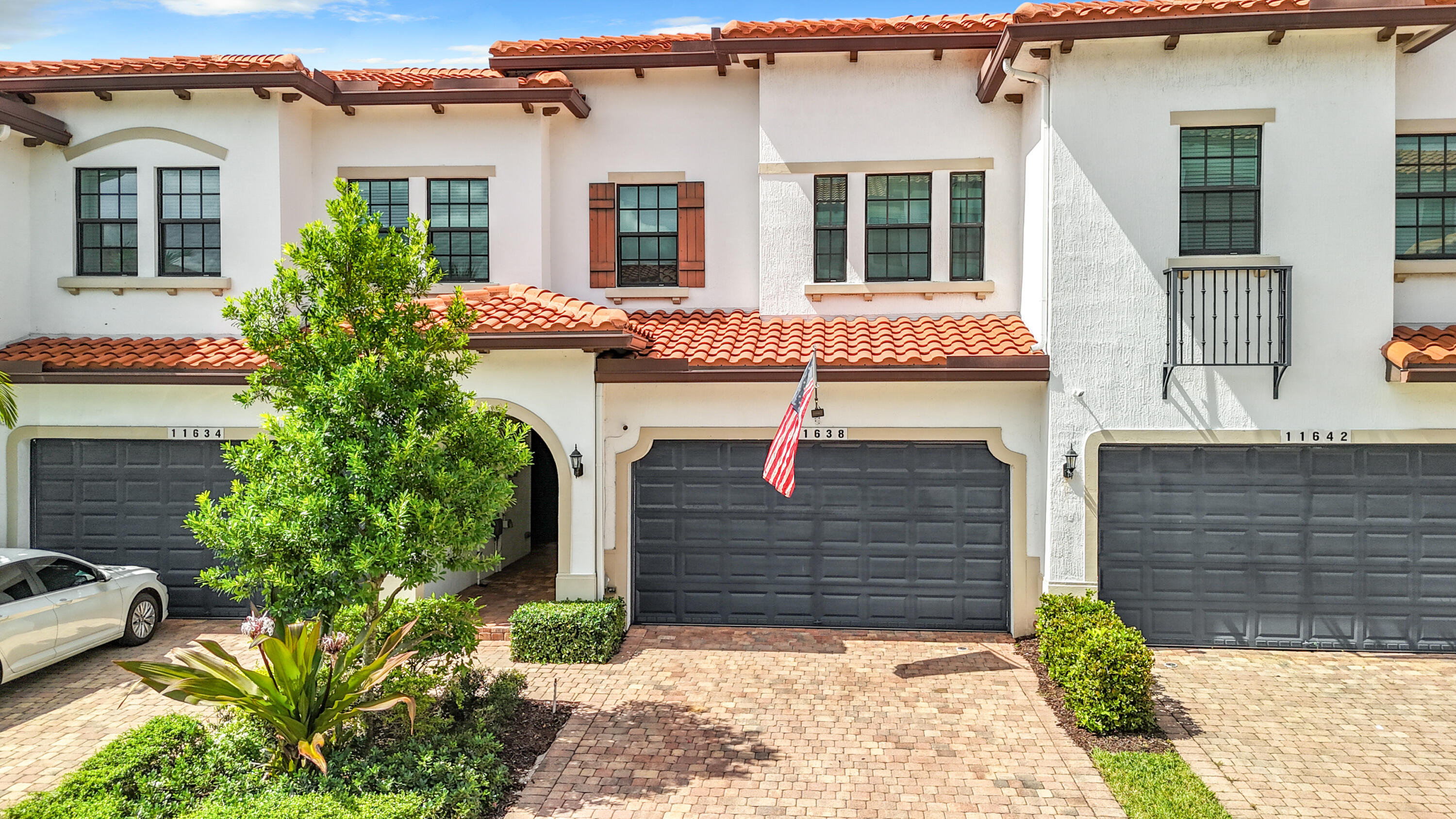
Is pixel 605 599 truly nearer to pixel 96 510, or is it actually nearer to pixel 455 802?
pixel 455 802

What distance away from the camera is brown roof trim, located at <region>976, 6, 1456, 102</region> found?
1002cm

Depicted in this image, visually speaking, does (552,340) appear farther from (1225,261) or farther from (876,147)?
(1225,261)

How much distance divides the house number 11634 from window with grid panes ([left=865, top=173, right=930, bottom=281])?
4945 millimetres

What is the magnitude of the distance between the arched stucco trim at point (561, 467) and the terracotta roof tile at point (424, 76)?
4882 millimetres

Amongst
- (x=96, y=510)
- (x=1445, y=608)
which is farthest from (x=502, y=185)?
(x=1445, y=608)

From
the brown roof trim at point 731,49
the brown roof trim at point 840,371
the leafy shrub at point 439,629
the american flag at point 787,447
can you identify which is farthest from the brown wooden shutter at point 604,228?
the leafy shrub at point 439,629

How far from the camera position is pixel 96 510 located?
12.7 m

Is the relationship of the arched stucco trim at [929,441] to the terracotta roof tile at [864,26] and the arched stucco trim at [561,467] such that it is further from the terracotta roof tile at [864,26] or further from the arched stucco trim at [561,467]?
the terracotta roof tile at [864,26]

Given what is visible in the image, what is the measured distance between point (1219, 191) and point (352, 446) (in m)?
10.2

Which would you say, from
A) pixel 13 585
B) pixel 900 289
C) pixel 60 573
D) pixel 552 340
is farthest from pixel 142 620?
pixel 900 289

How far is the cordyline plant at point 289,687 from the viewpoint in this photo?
7.28 metres

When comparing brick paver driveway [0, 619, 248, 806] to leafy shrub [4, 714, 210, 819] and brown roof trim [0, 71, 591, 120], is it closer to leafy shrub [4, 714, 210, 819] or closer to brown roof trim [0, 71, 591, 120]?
leafy shrub [4, 714, 210, 819]

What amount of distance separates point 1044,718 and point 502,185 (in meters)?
10.3

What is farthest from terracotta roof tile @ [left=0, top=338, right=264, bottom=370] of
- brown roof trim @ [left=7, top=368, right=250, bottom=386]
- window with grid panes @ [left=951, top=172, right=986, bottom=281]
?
window with grid panes @ [left=951, top=172, right=986, bottom=281]
